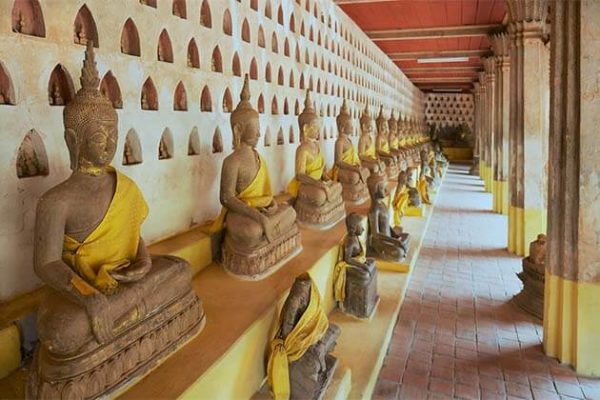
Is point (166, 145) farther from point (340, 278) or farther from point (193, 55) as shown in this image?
point (340, 278)

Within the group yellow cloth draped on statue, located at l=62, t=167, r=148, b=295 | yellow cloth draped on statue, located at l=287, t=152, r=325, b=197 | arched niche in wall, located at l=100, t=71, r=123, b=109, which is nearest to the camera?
yellow cloth draped on statue, located at l=62, t=167, r=148, b=295

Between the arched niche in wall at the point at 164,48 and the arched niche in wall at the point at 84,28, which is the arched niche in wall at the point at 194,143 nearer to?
the arched niche in wall at the point at 164,48

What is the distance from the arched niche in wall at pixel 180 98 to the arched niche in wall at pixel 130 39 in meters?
0.71

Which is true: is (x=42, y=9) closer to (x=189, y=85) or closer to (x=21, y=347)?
(x=189, y=85)

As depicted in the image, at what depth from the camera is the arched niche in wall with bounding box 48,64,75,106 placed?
11.8ft

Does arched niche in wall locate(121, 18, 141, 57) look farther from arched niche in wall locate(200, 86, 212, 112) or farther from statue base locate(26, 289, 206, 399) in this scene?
statue base locate(26, 289, 206, 399)

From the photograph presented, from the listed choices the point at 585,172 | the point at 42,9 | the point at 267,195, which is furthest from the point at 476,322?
the point at 42,9

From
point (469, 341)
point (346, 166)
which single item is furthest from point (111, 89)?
point (346, 166)

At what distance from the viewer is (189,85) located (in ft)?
17.2

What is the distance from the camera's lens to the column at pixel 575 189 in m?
4.55

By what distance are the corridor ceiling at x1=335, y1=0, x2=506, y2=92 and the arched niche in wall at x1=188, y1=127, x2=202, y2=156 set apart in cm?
683

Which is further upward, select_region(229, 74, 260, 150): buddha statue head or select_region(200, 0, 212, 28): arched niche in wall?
select_region(200, 0, 212, 28): arched niche in wall

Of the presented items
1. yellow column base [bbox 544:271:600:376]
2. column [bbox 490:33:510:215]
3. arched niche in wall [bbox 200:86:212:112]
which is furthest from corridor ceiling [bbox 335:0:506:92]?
yellow column base [bbox 544:271:600:376]

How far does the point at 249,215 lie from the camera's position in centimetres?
469
